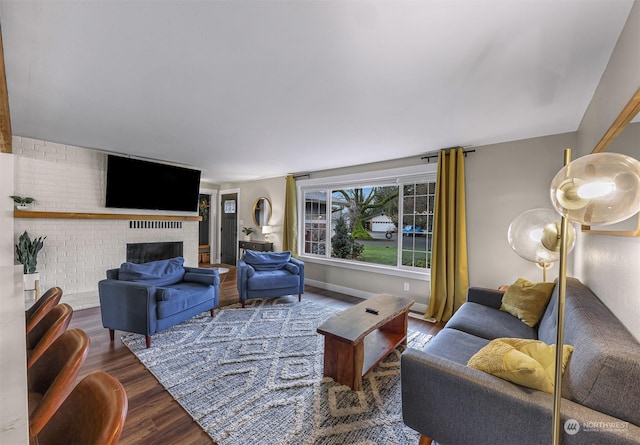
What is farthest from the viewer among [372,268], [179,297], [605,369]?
[372,268]

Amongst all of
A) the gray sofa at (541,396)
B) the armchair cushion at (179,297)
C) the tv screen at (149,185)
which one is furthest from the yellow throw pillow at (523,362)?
the tv screen at (149,185)

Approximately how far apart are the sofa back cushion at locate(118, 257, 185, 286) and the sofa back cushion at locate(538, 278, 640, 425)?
3.28m

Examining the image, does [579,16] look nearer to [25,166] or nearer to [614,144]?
[614,144]

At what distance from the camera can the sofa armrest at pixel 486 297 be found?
2455 mm

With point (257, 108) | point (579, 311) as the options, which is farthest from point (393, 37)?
point (579, 311)

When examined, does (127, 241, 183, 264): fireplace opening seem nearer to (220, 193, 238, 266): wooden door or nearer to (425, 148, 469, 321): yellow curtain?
(220, 193, 238, 266): wooden door

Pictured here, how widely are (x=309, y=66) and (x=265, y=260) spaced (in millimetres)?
2859

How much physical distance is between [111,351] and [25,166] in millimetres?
2671

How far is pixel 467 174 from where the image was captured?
325 centimetres

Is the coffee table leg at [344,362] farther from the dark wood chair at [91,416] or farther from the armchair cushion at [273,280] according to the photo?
the armchair cushion at [273,280]

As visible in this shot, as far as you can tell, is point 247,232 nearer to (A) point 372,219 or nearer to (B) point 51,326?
(A) point 372,219

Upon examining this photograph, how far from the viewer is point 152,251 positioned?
4.34m

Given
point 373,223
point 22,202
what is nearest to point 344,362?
point 373,223

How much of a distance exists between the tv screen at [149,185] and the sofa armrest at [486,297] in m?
4.55
